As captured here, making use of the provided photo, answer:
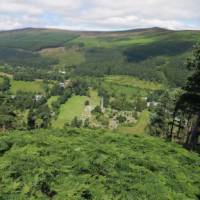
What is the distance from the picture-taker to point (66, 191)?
65.9ft

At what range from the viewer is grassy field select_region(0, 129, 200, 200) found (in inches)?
797

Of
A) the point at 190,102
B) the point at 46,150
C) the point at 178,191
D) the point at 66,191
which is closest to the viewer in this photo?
the point at 66,191

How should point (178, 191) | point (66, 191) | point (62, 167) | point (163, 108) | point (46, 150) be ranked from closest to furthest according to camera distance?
point (66, 191) < point (178, 191) < point (62, 167) < point (46, 150) < point (163, 108)

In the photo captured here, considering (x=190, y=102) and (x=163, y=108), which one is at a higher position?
(x=190, y=102)

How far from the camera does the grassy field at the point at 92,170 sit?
66.4 ft

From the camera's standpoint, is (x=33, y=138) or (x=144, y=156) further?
(x=33, y=138)

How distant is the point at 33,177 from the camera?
850 inches

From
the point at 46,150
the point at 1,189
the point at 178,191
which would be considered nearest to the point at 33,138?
the point at 46,150

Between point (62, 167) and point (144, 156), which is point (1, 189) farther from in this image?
point (144, 156)

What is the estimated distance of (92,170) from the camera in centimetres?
2305

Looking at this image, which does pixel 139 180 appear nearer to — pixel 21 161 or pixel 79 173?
pixel 79 173

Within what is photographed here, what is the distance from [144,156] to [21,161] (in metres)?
10.2

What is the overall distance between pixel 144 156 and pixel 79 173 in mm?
6943

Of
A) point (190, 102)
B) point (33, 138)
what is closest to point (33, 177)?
point (33, 138)
